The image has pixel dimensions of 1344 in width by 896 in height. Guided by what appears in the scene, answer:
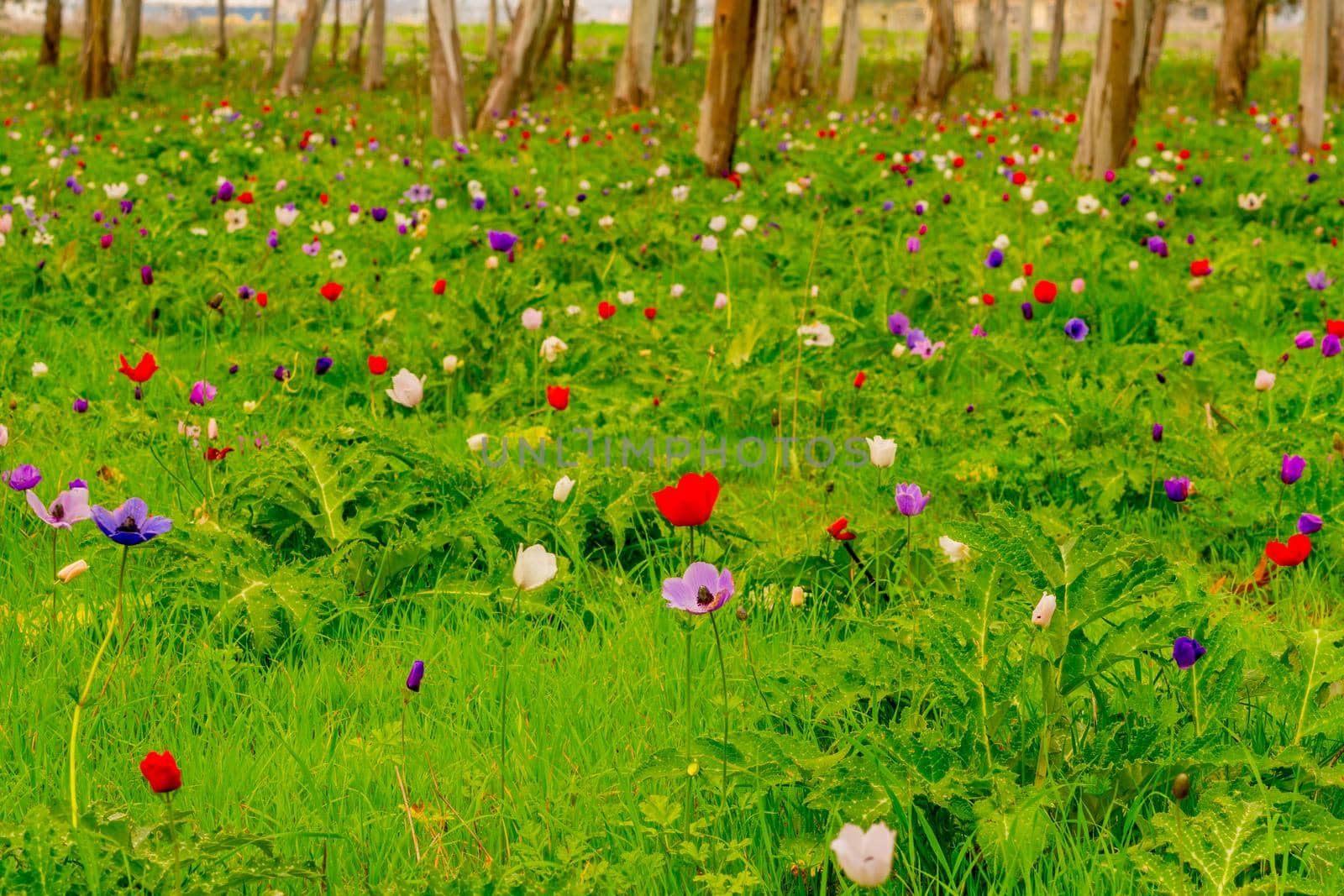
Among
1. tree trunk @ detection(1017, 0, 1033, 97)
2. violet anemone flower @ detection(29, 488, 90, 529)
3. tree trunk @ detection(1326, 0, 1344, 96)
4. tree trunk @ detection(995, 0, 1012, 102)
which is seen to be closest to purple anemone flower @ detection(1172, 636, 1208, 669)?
violet anemone flower @ detection(29, 488, 90, 529)

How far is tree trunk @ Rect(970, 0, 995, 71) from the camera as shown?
2453 centimetres

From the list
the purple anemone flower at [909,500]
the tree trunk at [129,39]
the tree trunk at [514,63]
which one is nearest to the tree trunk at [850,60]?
the tree trunk at [514,63]

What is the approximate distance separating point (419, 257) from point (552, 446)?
2468mm

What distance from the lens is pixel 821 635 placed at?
278 centimetres

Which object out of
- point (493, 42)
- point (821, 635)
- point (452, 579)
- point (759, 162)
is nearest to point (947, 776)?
point (821, 635)

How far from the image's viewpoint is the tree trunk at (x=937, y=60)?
16141 mm

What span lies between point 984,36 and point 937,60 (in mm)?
10968

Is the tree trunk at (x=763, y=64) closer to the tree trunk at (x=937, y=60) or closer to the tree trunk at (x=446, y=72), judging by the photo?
the tree trunk at (x=937, y=60)

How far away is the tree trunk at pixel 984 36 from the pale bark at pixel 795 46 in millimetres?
5893

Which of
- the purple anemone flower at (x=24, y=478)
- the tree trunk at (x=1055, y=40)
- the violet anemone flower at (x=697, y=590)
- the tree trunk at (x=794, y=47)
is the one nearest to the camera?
the violet anemone flower at (x=697, y=590)

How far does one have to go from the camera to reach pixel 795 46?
716 inches

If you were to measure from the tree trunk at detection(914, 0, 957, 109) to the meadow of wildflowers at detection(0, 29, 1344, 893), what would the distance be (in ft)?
30.6

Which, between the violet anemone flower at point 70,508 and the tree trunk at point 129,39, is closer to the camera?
the violet anemone flower at point 70,508

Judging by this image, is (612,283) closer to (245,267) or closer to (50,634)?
(245,267)
